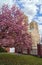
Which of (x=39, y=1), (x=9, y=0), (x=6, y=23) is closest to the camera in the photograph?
(x=6, y=23)

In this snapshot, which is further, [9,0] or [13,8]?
[9,0]

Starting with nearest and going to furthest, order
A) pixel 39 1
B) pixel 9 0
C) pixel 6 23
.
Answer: pixel 6 23 < pixel 9 0 < pixel 39 1

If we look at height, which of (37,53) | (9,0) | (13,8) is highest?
(9,0)

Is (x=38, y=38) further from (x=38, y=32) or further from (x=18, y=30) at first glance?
(x=18, y=30)

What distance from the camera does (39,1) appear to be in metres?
17.8

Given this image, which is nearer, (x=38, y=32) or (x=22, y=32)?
(x=22, y=32)

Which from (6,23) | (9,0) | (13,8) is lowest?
(6,23)

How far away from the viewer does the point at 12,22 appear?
482 inches

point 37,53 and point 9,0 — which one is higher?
point 9,0

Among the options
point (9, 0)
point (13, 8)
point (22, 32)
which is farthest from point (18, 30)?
point (9, 0)

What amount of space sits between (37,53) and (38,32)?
1658 mm

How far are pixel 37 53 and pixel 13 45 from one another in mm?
6375

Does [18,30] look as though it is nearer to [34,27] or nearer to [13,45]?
[13,45]

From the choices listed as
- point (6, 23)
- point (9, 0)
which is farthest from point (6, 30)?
point (9, 0)
